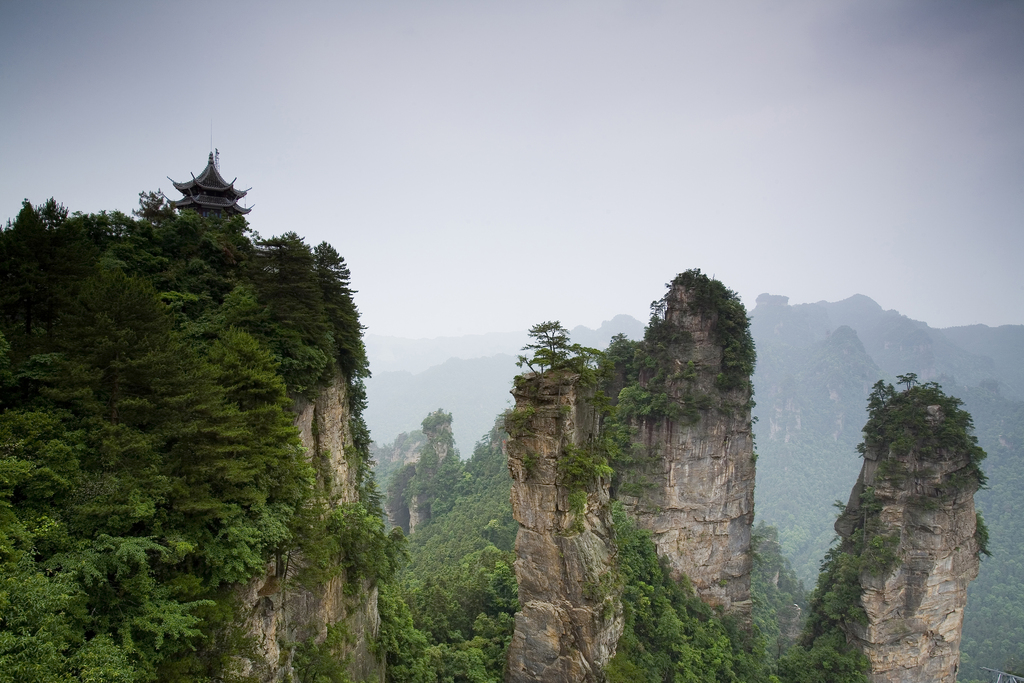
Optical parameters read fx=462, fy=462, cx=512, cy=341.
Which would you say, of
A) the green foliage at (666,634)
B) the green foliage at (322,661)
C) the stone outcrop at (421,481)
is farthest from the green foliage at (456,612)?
the stone outcrop at (421,481)

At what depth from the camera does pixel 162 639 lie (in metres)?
6.86

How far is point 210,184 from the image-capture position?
941 inches

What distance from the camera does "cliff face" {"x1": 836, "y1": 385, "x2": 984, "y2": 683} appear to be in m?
24.5

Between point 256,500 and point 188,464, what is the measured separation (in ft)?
4.67

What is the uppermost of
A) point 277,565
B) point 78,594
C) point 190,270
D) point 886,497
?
point 190,270

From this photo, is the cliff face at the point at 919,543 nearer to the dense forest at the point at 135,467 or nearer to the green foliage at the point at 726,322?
the green foliage at the point at 726,322

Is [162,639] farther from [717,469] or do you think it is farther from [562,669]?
[717,469]

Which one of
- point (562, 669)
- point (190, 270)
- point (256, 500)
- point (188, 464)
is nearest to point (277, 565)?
point (256, 500)

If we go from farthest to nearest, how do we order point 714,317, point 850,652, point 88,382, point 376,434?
1. point 376,434
2. point 714,317
3. point 850,652
4. point 88,382

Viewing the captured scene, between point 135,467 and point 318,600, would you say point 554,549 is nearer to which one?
point 318,600

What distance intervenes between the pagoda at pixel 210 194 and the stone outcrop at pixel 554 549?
1857 centimetres

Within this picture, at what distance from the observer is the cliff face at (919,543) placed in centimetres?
2447

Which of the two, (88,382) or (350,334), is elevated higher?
(350,334)

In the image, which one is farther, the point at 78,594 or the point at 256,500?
the point at 256,500
